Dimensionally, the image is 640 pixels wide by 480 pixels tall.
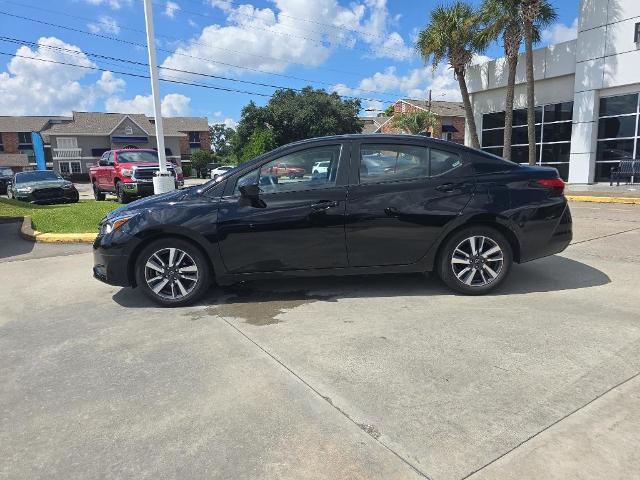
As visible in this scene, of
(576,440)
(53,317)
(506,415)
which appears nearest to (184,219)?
(53,317)

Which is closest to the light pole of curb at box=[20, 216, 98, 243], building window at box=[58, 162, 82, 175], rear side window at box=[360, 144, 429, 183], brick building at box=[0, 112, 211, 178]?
curb at box=[20, 216, 98, 243]

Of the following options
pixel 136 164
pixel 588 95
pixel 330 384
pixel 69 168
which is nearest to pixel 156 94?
pixel 136 164

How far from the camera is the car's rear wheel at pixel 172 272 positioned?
468cm

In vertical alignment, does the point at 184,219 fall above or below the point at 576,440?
above

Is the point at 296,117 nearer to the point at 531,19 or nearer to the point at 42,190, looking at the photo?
the point at 531,19

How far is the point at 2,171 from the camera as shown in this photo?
3014 centimetres

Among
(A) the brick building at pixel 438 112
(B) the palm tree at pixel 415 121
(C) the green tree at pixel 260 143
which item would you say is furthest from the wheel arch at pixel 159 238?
(A) the brick building at pixel 438 112

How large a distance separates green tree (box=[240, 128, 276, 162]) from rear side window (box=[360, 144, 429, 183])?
135 ft

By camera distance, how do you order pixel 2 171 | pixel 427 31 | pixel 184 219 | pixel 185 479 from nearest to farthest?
pixel 185 479 → pixel 184 219 → pixel 427 31 → pixel 2 171

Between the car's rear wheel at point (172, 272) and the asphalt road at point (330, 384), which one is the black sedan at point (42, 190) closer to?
the asphalt road at point (330, 384)

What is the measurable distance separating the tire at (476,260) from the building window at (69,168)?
60.7 m

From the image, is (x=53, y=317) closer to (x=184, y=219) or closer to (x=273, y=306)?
(x=184, y=219)

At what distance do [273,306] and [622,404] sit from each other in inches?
118

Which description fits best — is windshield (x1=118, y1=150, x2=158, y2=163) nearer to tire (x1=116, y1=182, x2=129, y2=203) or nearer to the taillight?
tire (x1=116, y1=182, x2=129, y2=203)
